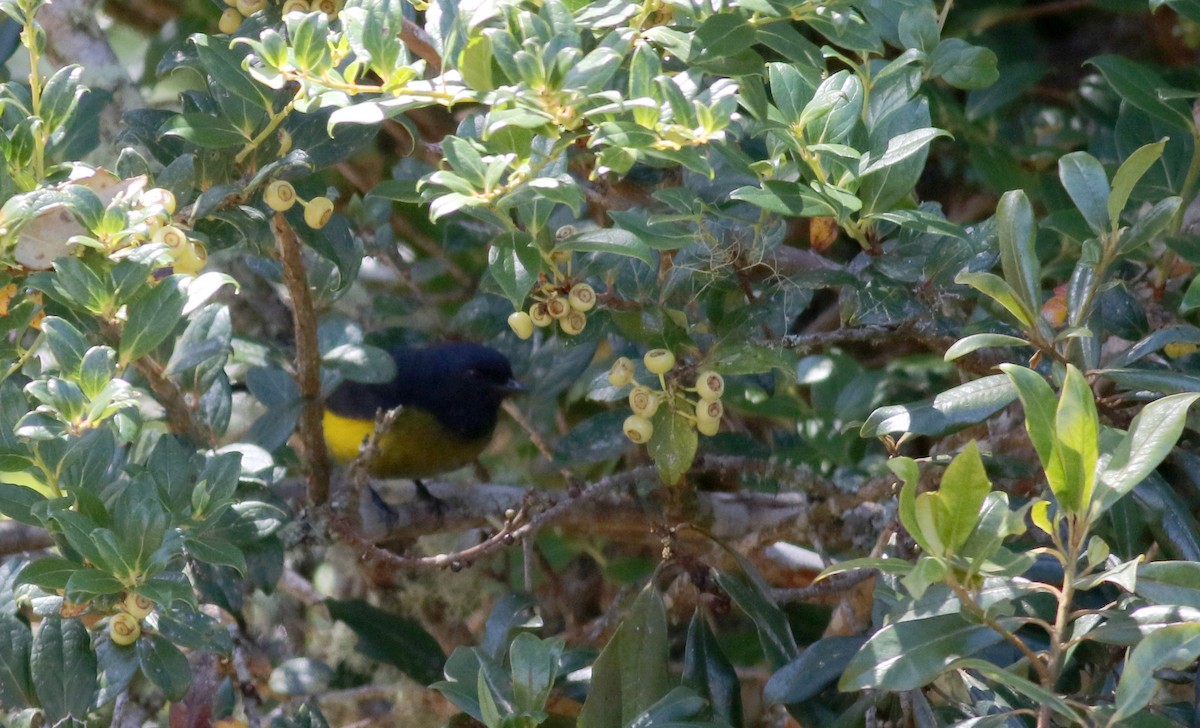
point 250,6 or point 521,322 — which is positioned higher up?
point 250,6

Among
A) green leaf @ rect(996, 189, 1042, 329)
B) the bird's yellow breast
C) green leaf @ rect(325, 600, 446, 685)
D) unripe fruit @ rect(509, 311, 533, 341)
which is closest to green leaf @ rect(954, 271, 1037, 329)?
green leaf @ rect(996, 189, 1042, 329)

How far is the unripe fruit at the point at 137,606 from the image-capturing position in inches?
63.8

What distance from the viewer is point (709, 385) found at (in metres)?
1.83

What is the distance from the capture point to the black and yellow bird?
3695 millimetres

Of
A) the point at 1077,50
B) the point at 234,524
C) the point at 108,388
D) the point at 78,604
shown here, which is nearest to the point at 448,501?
the point at 234,524

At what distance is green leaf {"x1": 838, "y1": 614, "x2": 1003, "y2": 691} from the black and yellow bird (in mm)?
2264

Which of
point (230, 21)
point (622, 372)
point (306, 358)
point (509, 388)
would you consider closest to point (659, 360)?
point (622, 372)

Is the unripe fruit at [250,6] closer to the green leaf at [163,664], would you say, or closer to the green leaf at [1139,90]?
the green leaf at [163,664]

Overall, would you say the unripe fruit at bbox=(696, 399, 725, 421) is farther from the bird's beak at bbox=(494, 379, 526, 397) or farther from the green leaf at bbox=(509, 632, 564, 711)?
the bird's beak at bbox=(494, 379, 526, 397)

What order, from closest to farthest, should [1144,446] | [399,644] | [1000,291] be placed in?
[1144,446] → [1000,291] → [399,644]

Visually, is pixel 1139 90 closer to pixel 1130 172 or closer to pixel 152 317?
pixel 1130 172

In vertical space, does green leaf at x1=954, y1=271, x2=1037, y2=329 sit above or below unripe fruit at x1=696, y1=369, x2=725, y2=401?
above

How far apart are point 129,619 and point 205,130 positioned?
726 mm

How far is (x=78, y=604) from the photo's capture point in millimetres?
1629
